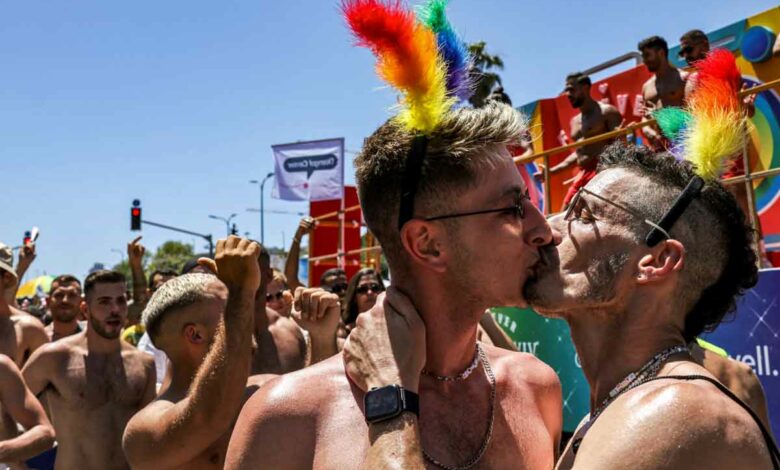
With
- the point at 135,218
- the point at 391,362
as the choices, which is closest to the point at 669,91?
the point at 391,362

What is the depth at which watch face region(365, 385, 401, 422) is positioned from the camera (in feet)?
6.36

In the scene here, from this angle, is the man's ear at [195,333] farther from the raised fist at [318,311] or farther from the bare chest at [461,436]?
the bare chest at [461,436]

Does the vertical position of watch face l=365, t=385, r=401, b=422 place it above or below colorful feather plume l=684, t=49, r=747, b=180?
below

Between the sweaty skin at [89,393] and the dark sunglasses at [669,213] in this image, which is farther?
the sweaty skin at [89,393]

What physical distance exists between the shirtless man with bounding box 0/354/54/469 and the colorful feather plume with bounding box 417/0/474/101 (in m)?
3.82

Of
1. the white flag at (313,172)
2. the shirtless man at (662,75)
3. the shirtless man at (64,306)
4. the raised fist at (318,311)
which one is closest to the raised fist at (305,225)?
the shirtless man at (64,306)

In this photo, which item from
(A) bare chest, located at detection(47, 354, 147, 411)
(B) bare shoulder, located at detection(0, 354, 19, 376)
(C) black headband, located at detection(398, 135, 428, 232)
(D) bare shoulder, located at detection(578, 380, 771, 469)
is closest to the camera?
(D) bare shoulder, located at detection(578, 380, 771, 469)

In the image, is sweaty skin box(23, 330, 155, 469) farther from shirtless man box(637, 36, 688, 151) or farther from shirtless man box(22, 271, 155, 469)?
shirtless man box(637, 36, 688, 151)

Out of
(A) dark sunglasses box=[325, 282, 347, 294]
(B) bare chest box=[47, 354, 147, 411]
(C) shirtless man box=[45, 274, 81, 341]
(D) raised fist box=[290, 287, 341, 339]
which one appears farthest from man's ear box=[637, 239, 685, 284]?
(C) shirtless man box=[45, 274, 81, 341]

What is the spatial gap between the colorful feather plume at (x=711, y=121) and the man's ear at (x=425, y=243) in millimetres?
760

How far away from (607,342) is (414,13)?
101cm

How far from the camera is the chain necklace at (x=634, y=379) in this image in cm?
201

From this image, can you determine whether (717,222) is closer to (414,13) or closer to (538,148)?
(414,13)

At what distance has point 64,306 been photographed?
8133 mm
